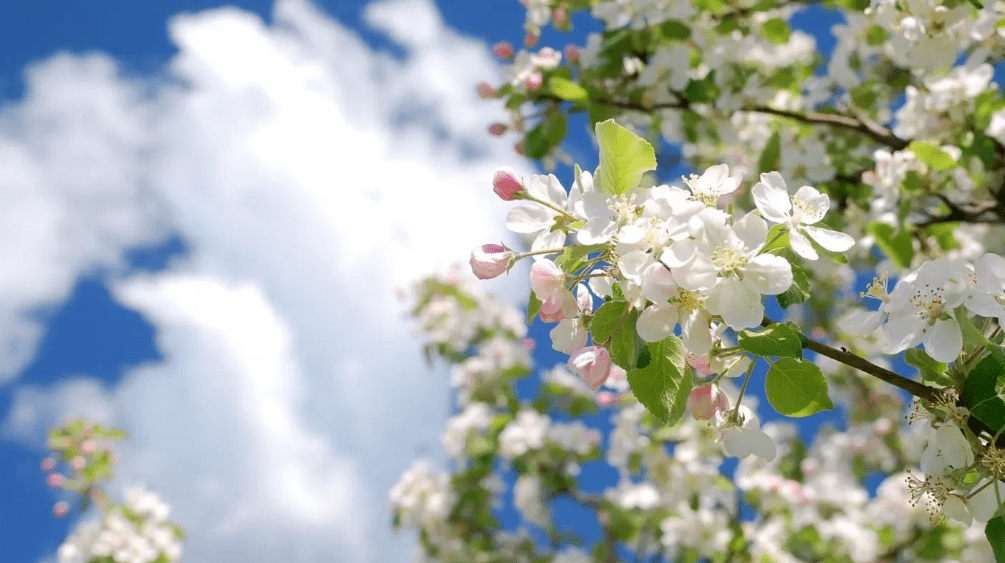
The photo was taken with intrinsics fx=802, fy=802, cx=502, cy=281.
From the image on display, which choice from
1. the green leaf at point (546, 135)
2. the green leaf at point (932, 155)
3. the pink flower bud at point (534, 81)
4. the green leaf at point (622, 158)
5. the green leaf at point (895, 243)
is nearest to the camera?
the green leaf at point (622, 158)

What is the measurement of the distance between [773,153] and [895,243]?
87cm

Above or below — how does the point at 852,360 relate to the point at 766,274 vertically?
below

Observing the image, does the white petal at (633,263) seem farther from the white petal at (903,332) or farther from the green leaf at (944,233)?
the green leaf at (944,233)

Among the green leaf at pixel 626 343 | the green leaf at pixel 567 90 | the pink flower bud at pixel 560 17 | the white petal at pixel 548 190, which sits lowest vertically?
the green leaf at pixel 626 343

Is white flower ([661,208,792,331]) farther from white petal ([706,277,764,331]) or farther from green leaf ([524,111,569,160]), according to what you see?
green leaf ([524,111,569,160])

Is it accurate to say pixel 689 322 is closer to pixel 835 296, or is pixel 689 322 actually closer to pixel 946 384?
pixel 946 384

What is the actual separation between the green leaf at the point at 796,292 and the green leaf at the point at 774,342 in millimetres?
86

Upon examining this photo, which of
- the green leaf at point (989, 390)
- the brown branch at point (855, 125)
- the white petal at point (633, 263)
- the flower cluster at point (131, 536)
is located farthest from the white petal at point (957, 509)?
the flower cluster at point (131, 536)

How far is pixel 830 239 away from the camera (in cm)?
121

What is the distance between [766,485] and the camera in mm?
4598

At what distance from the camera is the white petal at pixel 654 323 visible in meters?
1.06

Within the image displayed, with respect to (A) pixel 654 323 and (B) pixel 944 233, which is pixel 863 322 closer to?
(A) pixel 654 323

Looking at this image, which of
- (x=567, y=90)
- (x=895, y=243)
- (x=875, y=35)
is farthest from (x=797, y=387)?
(x=875, y=35)

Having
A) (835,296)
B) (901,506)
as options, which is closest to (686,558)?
(901,506)
